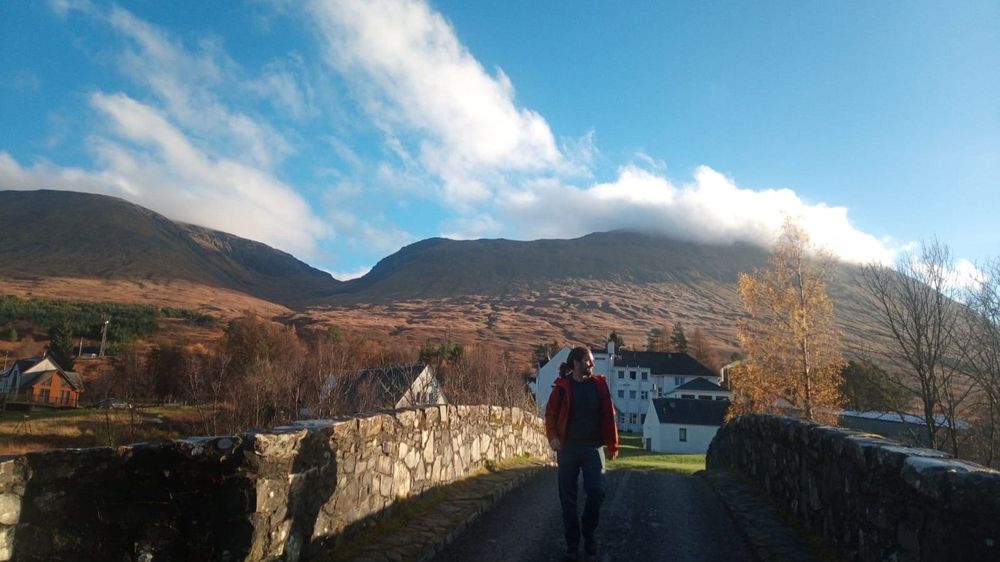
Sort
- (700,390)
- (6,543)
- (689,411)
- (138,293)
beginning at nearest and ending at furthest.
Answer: (6,543), (689,411), (700,390), (138,293)

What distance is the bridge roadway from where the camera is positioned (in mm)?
6156

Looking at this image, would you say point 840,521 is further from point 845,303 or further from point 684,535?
point 845,303

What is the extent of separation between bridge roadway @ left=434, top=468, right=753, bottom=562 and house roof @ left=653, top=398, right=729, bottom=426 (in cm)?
5048

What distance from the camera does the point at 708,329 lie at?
156000 millimetres

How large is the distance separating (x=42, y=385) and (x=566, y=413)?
208 feet

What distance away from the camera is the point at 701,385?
263 ft

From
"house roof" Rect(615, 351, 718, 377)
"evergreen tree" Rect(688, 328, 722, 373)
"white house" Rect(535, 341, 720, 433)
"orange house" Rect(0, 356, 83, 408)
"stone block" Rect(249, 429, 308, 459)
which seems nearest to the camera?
"stone block" Rect(249, 429, 308, 459)

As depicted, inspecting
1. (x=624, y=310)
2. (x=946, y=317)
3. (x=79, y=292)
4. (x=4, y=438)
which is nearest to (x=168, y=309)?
(x=79, y=292)

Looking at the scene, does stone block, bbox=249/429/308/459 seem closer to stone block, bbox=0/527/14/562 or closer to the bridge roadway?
stone block, bbox=0/527/14/562

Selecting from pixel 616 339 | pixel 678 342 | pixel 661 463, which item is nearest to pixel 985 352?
pixel 661 463

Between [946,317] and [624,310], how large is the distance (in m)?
156

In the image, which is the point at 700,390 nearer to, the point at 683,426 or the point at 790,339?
the point at 683,426

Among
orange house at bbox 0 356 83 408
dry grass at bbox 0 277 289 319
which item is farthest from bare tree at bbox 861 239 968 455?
dry grass at bbox 0 277 289 319

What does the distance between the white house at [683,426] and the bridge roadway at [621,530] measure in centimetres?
4988
